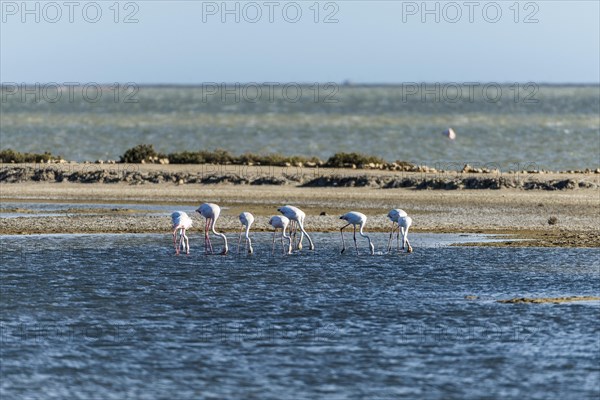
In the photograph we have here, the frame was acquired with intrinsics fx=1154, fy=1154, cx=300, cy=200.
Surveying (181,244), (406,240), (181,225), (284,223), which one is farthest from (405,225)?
(181,244)

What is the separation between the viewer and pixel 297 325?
16.4 m

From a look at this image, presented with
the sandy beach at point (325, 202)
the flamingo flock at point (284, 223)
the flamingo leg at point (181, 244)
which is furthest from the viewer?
the sandy beach at point (325, 202)

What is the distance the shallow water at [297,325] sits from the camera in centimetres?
1327

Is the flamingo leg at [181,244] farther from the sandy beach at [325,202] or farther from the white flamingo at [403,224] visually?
the white flamingo at [403,224]

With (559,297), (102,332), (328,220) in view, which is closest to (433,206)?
(328,220)

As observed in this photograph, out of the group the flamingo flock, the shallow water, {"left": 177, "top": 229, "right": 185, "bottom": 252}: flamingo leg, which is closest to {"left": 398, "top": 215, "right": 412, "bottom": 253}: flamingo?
the flamingo flock

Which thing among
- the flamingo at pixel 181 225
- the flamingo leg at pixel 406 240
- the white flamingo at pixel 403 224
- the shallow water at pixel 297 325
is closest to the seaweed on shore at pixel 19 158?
the shallow water at pixel 297 325

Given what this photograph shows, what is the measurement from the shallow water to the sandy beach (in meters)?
3.78

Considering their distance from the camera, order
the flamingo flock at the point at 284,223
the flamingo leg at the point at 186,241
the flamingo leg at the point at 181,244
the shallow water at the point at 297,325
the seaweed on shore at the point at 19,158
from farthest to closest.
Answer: the seaweed on shore at the point at 19,158 < the flamingo leg at the point at 181,244 < the flamingo leg at the point at 186,241 < the flamingo flock at the point at 284,223 < the shallow water at the point at 297,325

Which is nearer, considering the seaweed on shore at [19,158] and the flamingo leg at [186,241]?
the flamingo leg at [186,241]

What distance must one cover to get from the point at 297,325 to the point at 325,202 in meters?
17.9

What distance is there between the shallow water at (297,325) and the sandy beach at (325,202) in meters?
3.78

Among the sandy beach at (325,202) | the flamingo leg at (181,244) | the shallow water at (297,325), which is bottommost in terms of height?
the shallow water at (297,325)

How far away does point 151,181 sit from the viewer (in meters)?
39.5
